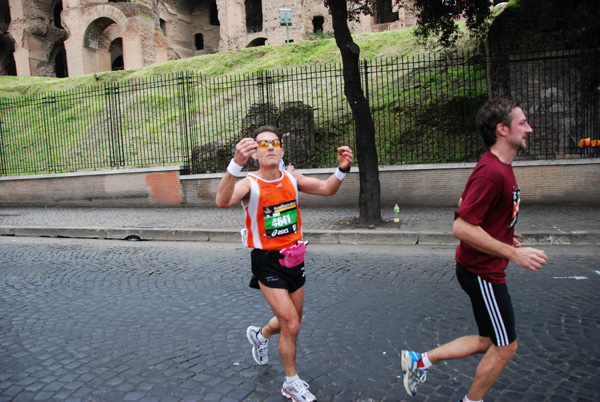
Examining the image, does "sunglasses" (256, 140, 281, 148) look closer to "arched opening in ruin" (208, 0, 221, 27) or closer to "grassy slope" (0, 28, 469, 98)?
"grassy slope" (0, 28, 469, 98)

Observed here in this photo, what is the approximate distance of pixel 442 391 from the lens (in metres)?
3.13

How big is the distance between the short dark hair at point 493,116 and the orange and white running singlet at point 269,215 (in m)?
1.33

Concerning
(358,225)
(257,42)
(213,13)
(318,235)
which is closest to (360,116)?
(358,225)

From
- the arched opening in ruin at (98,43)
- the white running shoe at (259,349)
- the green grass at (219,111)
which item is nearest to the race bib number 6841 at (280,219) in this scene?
the white running shoe at (259,349)

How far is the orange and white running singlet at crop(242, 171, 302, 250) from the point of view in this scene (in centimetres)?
319

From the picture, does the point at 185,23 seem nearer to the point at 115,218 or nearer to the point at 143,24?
the point at 143,24

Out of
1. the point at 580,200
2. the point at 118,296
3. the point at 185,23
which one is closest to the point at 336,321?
the point at 118,296

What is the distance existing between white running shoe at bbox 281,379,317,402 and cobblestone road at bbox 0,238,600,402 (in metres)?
0.15

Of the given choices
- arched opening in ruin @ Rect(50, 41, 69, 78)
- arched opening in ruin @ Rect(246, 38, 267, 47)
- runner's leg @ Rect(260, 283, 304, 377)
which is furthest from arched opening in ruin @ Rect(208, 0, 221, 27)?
runner's leg @ Rect(260, 283, 304, 377)

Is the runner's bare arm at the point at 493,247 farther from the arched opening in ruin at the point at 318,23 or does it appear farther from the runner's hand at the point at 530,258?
the arched opening in ruin at the point at 318,23

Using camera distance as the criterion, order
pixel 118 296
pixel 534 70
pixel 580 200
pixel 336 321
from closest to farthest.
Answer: pixel 336 321 → pixel 118 296 → pixel 580 200 → pixel 534 70

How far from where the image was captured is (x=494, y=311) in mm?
2600

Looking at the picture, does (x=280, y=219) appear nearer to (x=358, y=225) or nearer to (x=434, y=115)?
(x=358, y=225)

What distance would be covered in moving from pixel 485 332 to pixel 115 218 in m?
10.3
